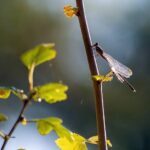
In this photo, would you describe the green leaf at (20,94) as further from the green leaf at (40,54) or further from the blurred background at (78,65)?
the blurred background at (78,65)

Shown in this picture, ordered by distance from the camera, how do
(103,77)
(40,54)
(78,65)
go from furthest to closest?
(78,65)
(103,77)
(40,54)

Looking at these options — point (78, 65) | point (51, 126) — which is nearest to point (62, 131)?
point (51, 126)

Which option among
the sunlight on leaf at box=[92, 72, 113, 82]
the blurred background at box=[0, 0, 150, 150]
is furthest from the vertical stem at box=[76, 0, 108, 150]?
the blurred background at box=[0, 0, 150, 150]

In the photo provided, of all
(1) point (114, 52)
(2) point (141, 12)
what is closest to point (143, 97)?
(1) point (114, 52)

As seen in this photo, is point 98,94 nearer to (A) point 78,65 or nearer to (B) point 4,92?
(B) point 4,92

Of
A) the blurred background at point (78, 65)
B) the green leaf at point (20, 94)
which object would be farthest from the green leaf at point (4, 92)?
the blurred background at point (78, 65)

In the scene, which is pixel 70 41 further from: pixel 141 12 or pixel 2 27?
pixel 141 12
